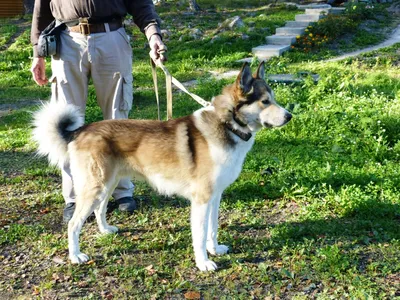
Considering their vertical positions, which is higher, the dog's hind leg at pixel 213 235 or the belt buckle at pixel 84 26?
the belt buckle at pixel 84 26

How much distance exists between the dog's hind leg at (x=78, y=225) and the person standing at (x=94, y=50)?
2.32 ft

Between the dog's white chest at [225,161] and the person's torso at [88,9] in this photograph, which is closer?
the dog's white chest at [225,161]

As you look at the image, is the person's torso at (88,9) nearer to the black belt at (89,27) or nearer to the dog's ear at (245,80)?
the black belt at (89,27)

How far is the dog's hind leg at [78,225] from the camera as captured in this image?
3.79 m

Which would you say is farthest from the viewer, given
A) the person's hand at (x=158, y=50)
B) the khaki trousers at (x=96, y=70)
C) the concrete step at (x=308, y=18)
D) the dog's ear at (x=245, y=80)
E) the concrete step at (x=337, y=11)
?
the concrete step at (x=337, y=11)

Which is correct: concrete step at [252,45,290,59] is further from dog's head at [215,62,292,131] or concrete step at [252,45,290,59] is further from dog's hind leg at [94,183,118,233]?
dog's head at [215,62,292,131]

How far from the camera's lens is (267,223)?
4.45 metres

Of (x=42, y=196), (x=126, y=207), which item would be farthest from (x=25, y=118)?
(x=126, y=207)

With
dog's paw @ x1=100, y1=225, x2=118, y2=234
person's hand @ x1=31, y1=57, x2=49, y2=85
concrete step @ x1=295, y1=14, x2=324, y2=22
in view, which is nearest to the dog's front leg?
dog's paw @ x1=100, y1=225, x2=118, y2=234

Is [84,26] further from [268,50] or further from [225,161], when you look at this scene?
[268,50]

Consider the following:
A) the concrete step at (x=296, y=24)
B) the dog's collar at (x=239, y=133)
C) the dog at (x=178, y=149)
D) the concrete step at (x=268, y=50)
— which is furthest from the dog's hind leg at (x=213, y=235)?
the concrete step at (x=296, y=24)

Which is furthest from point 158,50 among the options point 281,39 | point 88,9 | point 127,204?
point 281,39

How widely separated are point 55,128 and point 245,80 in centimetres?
148

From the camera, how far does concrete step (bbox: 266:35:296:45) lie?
1288 cm
